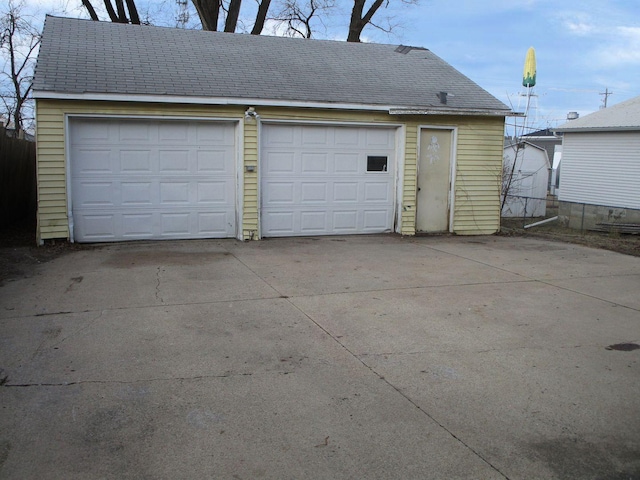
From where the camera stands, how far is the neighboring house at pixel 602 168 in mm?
16328

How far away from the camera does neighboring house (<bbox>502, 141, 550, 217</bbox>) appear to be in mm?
18703

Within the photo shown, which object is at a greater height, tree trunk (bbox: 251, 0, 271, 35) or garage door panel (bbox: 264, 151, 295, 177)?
tree trunk (bbox: 251, 0, 271, 35)

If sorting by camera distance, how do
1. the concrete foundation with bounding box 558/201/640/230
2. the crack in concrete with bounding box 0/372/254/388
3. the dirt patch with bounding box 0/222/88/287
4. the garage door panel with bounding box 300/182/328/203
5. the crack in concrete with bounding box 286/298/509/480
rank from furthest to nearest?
the concrete foundation with bounding box 558/201/640/230 < the garage door panel with bounding box 300/182/328/203 < the dirt patch with bounding box 0/222/88/287 < the crack in concrete with bounding box 0/372/254/388 < the crack in concrete with bounding box 286/298/509/480

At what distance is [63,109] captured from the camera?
33.4 feet

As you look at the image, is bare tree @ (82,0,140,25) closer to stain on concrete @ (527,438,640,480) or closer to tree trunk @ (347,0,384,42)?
tree trunk @ (347,0,384,42)

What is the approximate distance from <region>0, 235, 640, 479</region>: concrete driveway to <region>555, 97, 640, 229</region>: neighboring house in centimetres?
833

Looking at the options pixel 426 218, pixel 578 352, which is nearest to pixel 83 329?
pixel 578 352

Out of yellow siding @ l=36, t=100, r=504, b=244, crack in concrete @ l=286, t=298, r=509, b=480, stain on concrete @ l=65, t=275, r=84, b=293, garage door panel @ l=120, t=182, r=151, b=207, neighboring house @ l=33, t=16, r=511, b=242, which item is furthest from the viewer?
garage door panel @ l=120, t=182, r=151, b=207

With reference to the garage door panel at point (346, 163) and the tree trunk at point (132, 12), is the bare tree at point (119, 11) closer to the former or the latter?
the tree trunk at point (132, 12)

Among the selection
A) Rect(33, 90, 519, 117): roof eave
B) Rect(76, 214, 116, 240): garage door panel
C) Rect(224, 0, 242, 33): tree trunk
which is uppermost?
Rect(224, 0, 242, 33): tree trunk

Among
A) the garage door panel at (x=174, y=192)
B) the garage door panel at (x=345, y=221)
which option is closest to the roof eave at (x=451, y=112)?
the garage door panel at (x=345, y=221)

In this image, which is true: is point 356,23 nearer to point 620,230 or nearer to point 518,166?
point 518,166

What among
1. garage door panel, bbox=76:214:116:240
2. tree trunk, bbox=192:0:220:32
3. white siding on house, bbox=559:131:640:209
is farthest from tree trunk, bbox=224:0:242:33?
garage door panel, bbox=76:214:116:240

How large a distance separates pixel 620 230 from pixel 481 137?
539cm
